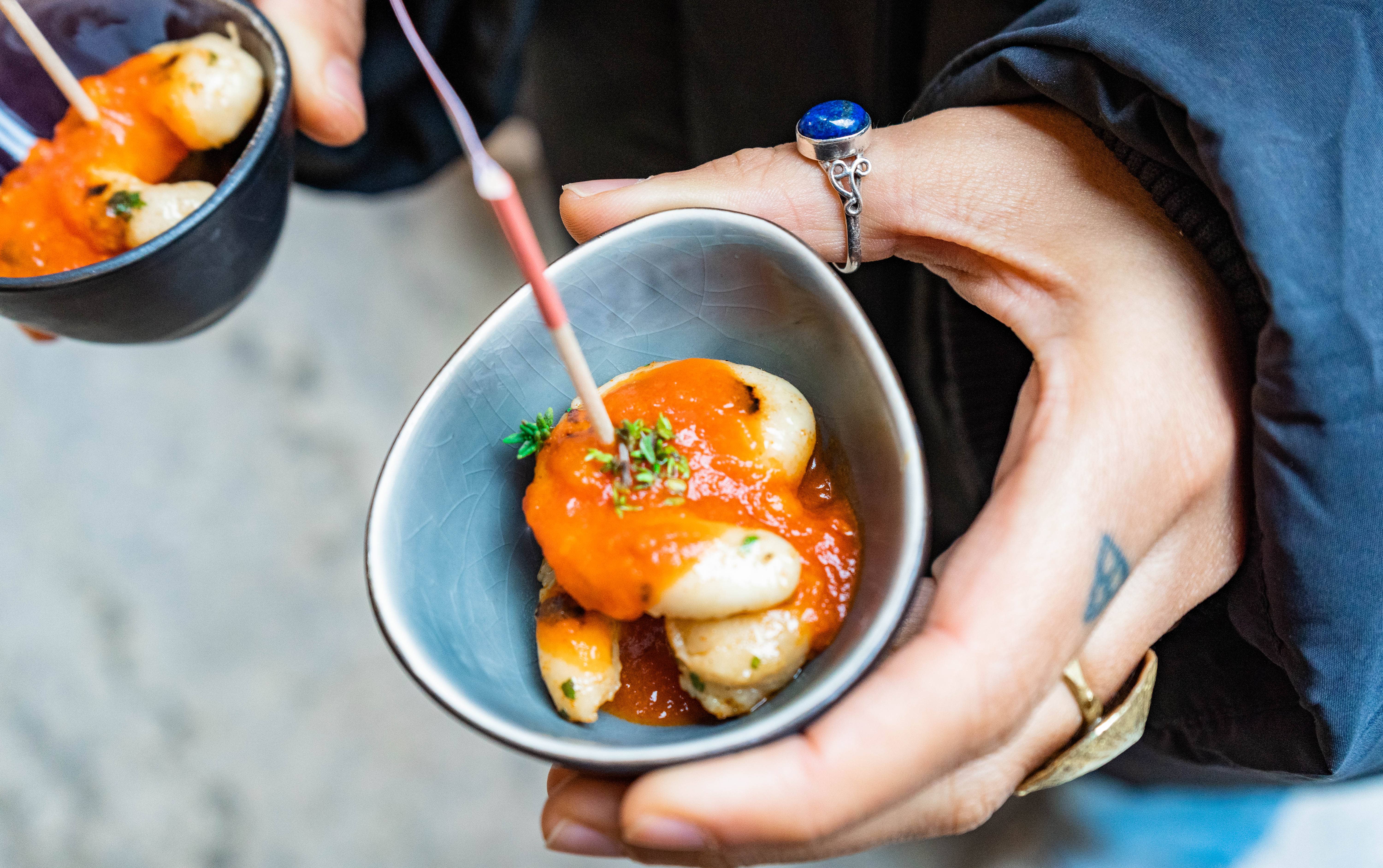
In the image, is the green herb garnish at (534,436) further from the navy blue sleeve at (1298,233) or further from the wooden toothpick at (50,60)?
the wooden toothpick at (50,60)

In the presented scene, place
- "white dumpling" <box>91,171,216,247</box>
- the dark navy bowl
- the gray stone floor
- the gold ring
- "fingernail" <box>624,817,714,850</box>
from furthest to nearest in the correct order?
the gray stone floor → "white dumpling" <box>91,171,216,247</box> → the dark navy bowl → the gold ring → "fingernail" <box>624,817,714,850</box>

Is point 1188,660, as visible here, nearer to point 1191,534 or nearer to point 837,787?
point 1191,534

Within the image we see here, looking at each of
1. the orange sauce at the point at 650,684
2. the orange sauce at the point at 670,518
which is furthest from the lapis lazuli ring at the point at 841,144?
the orange sauce at the point at 650,684

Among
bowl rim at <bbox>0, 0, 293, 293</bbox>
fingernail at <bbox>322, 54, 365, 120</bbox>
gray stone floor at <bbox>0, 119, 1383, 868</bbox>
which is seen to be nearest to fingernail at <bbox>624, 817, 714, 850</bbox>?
bowl rim at <bbox>0, 0, 293, 293</bbox>

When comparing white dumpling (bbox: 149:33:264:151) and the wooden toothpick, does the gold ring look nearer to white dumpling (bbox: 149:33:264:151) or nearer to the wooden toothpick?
white dumpling (bbox: 149:33:264:151)

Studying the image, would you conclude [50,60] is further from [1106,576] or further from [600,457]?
[1106,576]
